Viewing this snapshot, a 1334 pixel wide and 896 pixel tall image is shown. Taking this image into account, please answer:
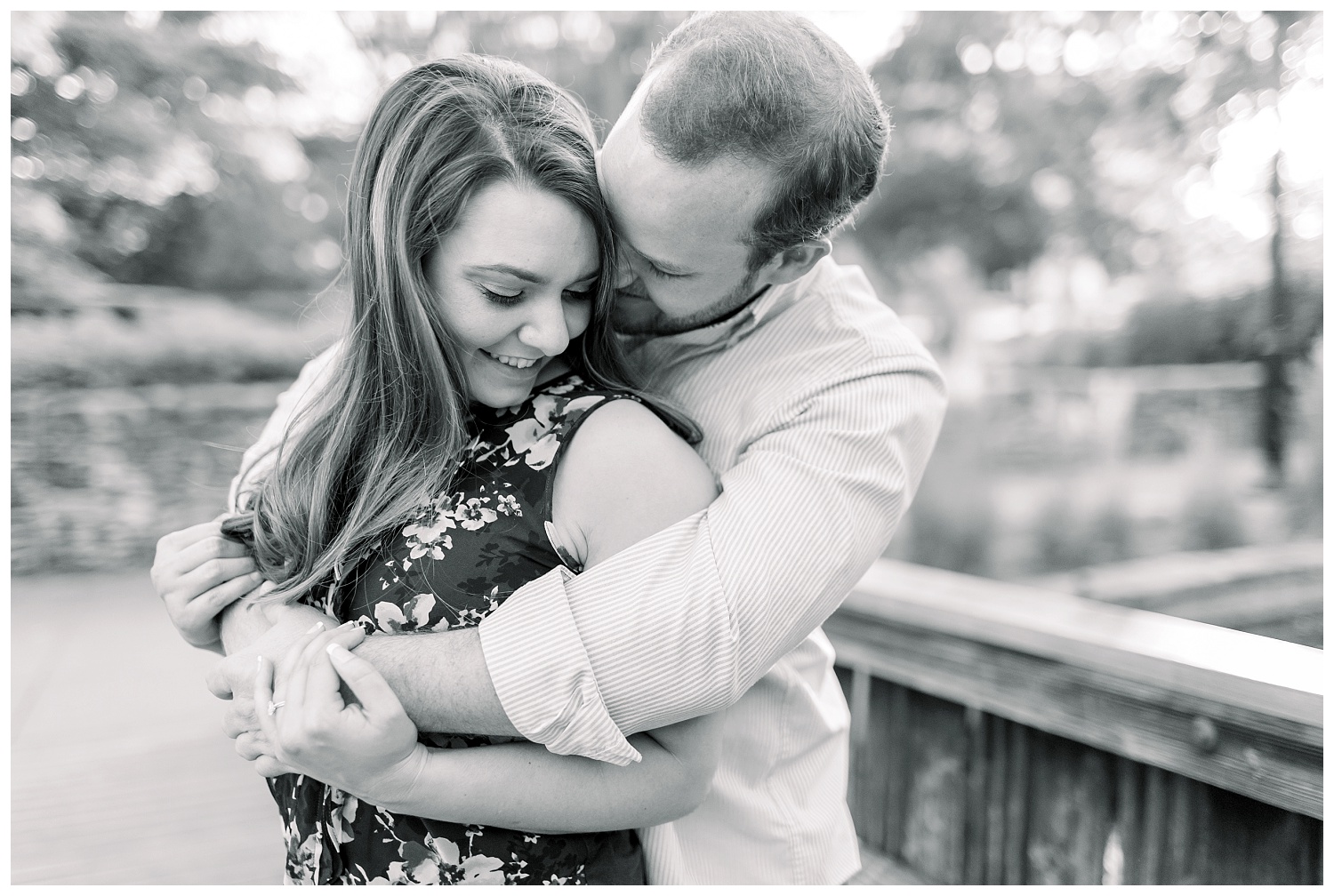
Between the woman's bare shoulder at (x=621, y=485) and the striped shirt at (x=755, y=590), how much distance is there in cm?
5

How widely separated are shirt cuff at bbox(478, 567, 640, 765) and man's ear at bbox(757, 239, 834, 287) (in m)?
0.54

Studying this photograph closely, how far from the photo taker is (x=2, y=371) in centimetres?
182

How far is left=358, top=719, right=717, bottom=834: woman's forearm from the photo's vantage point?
1.07 metres

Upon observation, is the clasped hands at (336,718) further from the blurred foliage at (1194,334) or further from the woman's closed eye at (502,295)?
the blurred foliage at (1194,334)

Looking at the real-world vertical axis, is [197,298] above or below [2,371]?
above

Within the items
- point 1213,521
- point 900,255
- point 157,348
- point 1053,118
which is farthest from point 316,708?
point 900,255

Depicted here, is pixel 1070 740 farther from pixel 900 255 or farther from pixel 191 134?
pixel 900 255

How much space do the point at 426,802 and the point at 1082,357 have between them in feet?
30.6

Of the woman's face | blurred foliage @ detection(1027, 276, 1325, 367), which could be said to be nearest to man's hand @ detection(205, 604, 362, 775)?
the woman's face

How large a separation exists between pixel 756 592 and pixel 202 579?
74cm

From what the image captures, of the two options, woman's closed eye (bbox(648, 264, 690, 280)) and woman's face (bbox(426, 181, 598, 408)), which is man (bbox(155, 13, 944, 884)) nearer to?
woman's closed eye (bbox(648, 264, 690, 280))

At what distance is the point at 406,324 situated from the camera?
4.00 feet

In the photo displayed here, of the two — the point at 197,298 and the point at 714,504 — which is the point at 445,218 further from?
the point at 197,298
